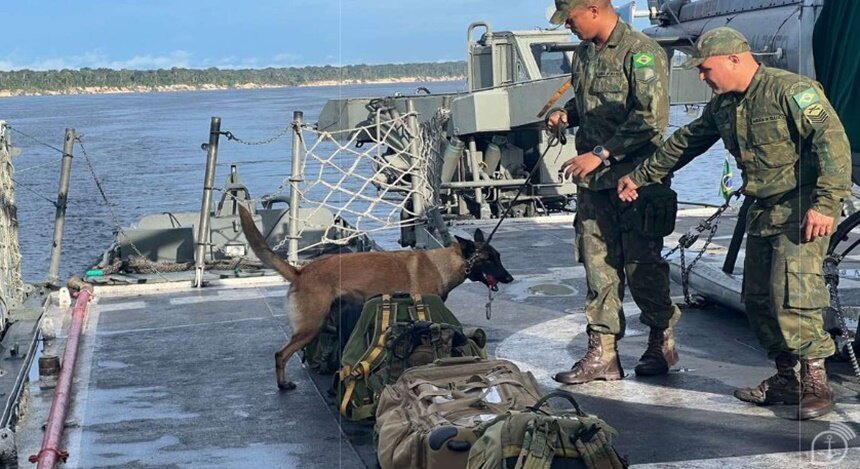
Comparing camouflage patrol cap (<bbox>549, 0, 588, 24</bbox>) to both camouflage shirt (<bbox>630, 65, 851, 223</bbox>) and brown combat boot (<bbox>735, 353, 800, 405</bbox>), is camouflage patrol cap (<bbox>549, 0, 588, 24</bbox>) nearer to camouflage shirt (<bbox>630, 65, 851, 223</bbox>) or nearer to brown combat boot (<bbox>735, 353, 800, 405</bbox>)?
camouflage shirt (<bbox>630, 65, 851, 223</bbox>)

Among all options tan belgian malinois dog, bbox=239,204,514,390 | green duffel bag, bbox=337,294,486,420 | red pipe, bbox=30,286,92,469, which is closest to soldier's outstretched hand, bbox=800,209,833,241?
green duffel bag, bbox=337,294,486,420

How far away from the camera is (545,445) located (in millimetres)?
3979

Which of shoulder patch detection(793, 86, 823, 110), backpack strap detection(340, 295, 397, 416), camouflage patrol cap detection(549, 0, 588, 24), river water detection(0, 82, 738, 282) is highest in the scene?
camouflage patrol cap detection(549, 0, 588, 24)

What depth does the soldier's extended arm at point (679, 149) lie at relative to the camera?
231 inches

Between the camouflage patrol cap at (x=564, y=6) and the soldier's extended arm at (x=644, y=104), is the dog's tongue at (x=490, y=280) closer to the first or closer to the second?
the soldier's extended arm at (x=644, y=104)

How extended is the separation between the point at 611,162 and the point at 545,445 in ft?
8.30

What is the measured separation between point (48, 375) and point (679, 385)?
12.1 feet

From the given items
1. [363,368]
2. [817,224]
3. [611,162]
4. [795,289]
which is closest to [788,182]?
[817,224]

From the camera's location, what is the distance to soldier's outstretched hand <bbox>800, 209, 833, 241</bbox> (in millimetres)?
5230

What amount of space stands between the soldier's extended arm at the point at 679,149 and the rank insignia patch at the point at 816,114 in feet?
1.93

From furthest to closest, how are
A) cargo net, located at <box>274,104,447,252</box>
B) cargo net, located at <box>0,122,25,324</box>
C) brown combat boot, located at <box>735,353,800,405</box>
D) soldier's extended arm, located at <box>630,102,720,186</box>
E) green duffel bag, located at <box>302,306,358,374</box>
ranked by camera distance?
cargo net, located at <box>274,104,447,252</box> → cargo net, located at <box>0,122,25,324</box> → green duffel bag, located at <box>302,306,358,374</box> → soldier's extended arm, located at <box>630,102,720,186</box> → brown combat boot, located at <box>735,353,800,405</box>

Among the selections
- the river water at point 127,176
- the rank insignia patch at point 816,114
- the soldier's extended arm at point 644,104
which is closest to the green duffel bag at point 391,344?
the soldier's extended arm at point 644,104

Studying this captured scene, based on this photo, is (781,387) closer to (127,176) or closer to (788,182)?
(788,182)

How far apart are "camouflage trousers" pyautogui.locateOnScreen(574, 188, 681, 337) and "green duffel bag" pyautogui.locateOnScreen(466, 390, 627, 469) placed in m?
2.28
